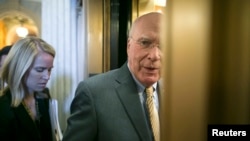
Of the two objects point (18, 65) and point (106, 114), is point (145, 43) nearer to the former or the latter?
point (106, 114)

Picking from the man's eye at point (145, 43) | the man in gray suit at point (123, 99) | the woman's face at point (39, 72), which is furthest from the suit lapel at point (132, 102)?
the woman's face at point (39, 72)

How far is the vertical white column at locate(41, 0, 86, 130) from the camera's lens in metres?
0.81

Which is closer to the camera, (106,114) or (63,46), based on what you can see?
(106,114)

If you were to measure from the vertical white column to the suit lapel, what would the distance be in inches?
6.5

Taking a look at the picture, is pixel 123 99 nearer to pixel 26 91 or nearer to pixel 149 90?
pixel 149 90

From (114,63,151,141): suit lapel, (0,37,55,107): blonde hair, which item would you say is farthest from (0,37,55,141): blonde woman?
(114,63,151,141): suit lapel

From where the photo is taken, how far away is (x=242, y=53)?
260mm

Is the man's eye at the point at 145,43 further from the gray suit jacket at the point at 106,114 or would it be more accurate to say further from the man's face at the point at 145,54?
the gray suit jacket at the point at 106,114

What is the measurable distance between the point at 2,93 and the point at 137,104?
15.2 inches

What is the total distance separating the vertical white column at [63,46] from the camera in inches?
31.7

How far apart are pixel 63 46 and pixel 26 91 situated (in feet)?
0.60

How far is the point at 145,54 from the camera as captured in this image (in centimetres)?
75

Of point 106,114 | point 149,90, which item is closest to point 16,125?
point 106,114

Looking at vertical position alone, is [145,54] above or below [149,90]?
above
